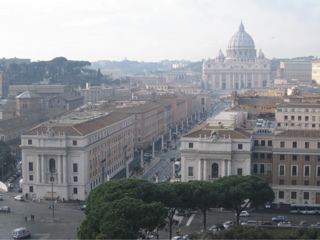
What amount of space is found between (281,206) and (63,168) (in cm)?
1365

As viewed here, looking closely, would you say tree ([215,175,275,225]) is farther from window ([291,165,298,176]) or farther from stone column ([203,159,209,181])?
window ([291,165,298,176])

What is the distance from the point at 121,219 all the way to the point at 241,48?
157m

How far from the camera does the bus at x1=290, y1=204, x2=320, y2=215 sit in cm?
3372

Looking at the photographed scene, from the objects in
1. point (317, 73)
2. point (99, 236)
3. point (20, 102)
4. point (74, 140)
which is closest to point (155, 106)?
point (20, 102)

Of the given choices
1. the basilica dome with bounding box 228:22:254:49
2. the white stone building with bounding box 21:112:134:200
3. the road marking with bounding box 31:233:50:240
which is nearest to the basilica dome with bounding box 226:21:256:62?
the basilica dome with bounding box 228:22:254:49

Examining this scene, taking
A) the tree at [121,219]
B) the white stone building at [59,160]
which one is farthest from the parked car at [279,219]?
the white stone building at [59,160]

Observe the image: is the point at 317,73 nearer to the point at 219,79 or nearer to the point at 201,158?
the point at 219,79

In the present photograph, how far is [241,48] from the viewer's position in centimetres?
17575

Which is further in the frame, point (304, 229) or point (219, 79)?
point (219, 79)

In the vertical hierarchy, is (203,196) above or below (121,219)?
below

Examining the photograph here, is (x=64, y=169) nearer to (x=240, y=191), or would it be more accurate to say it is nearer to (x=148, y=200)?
(x=148, y=200)

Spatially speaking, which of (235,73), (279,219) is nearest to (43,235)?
(279,219)

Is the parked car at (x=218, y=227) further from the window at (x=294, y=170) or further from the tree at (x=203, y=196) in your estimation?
the window at (x=294, y=170)

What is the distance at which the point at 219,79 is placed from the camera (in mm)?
164250
